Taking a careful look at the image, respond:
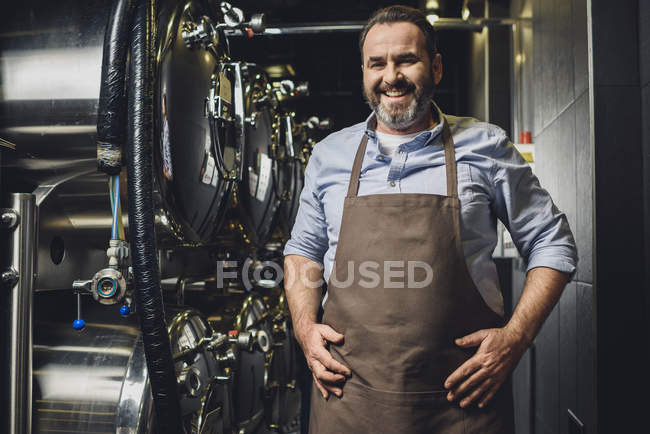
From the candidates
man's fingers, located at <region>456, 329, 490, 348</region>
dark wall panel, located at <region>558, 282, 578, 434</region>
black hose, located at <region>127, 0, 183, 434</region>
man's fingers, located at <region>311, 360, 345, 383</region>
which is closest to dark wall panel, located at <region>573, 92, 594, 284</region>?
dark wall panel, located at <region>558, 282, 578, 434</region>

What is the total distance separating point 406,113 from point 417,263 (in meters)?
0.49

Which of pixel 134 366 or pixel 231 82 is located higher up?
pixel 231 82

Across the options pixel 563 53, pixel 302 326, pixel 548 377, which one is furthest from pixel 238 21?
pixel 548 377

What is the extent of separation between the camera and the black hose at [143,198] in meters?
1.37

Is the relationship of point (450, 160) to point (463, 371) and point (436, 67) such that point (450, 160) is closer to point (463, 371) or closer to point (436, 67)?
point (436, 67)

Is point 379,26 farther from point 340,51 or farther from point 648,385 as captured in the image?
point 340,51

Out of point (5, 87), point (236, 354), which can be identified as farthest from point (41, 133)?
point (236, 354)

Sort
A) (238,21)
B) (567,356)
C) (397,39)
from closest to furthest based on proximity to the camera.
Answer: (397,39) → (238,21) → (567,356)

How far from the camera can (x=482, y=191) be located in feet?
5.15

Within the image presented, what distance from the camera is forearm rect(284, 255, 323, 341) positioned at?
5.43 ft

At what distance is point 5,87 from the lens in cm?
157

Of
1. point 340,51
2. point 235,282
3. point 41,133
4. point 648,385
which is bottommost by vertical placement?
point 648,385

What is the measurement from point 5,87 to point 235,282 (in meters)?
1.46

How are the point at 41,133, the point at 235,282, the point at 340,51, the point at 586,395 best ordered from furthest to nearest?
the point at 340,51, the point at 235,282, the point at 586,395, the point at 41,133
